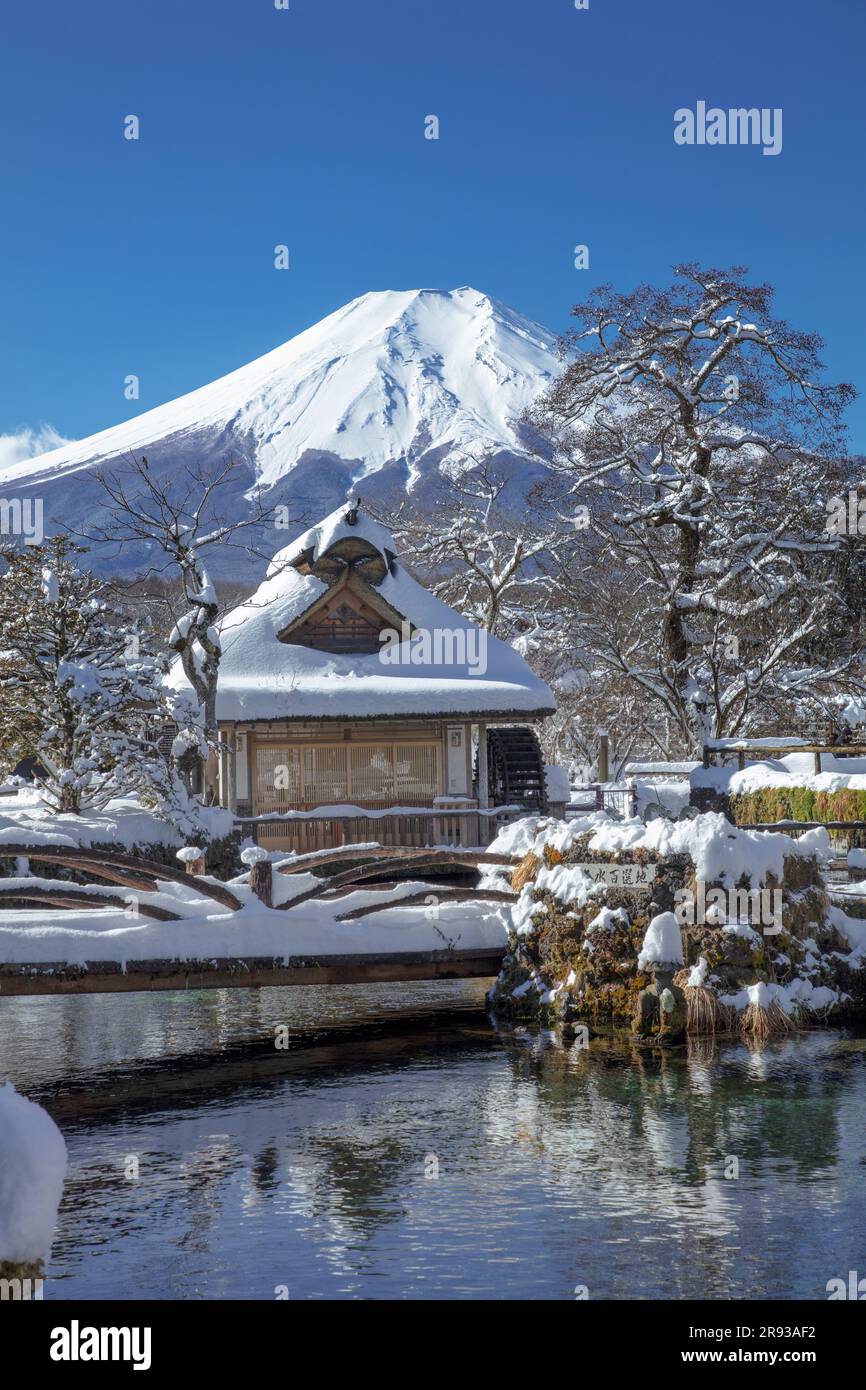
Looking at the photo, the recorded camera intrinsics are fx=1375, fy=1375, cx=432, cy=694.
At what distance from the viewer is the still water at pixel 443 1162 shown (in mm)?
8109

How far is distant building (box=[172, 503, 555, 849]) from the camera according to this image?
25250 mm

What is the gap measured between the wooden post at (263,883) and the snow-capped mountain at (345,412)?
120m

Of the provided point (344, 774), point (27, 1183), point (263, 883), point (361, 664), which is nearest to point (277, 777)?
point (344, 774)

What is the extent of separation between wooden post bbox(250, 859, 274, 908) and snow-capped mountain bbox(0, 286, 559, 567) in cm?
12014

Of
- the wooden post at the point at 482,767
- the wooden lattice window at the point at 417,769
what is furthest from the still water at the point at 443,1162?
the wooden post at the point at 482,767

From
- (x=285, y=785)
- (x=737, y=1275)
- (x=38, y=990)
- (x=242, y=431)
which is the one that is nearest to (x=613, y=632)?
(x=285, y=785)

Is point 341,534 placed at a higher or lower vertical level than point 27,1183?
higher

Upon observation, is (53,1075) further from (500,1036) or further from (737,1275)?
(737,1275)

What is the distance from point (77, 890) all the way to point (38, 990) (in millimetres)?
1461

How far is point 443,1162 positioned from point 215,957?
4.68m

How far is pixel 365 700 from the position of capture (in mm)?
25453

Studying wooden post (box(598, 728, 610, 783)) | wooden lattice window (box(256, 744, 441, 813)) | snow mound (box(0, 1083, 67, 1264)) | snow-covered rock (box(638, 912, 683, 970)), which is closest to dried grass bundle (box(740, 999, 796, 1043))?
snow-covered rock (box(638, 912, 683, 970))

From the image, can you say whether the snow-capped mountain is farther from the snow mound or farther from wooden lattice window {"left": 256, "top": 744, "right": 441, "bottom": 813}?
the snow mound

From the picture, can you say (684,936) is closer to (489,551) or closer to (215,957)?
(215,957)
